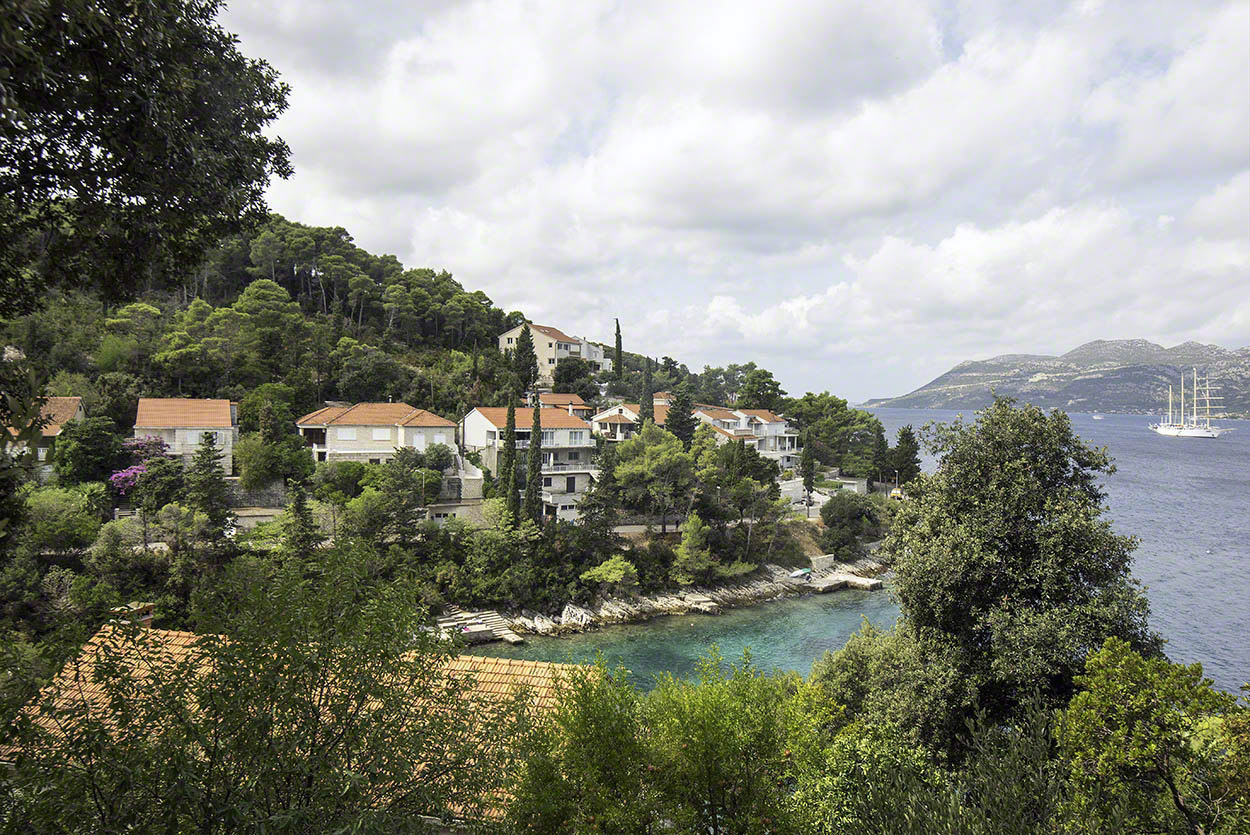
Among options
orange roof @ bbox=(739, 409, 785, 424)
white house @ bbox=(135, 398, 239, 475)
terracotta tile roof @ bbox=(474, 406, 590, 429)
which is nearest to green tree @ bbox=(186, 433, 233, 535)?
white house @ bbox=(135, 398, 239, 475)

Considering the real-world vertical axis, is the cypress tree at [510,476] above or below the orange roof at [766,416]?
below

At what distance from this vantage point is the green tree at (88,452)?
976 inches

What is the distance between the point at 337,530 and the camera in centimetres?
2470

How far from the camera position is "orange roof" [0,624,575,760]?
178 inches

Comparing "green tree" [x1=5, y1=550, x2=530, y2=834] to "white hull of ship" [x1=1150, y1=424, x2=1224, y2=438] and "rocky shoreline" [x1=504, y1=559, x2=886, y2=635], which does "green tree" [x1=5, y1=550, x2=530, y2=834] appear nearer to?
"rocky shoreline" [x1=504, y1=559, x2=886, y2=635]

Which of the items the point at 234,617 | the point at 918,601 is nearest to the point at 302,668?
the point at 234,617

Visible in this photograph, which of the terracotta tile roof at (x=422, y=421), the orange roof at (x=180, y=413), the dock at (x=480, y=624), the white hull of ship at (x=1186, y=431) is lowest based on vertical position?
the dock at (x=480, y=624)

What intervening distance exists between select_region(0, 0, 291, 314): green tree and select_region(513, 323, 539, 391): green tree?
133ft

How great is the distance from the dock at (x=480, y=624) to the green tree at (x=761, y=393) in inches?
1459

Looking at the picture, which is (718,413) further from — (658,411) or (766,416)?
(658,411)

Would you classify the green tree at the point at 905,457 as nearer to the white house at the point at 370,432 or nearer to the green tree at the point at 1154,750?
the white house at the point at 370,432

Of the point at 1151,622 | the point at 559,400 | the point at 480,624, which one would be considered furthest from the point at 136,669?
the point at 559,400

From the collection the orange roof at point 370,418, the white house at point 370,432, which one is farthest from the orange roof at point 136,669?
the orange roof at point 370,418

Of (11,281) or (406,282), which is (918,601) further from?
(406,282)
